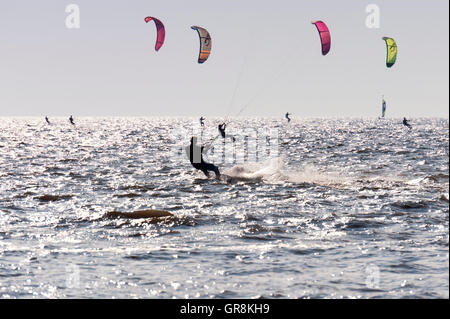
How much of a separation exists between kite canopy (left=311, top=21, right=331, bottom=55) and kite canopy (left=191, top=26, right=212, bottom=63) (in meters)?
5.48

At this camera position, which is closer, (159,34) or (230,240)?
(230,240)

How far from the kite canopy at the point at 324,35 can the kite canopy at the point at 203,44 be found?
216 inches

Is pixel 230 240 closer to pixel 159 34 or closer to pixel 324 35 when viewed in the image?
pixel 324 35

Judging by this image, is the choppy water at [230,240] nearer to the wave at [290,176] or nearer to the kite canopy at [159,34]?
the wave at [290,176]

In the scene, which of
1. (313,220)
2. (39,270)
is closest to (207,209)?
(313,220)

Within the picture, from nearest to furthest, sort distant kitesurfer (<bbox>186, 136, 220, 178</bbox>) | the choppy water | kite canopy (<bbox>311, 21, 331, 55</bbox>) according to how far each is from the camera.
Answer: the choppy water → distant kitesurfer (<bbox>186, 136, 220, 178</bbox>) → kite canopy (<bbox>311, 21, 331, 55</bbox>)

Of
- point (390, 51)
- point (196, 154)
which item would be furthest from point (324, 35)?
point (196, 154)

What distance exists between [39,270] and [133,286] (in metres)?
2.02

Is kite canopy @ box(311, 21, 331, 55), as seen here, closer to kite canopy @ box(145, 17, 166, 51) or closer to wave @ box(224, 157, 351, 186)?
wave @ box(224, 157, 351, 186)

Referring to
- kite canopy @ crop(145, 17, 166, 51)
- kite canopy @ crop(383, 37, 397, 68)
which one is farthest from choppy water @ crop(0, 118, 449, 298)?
kite canopy @ crop(145, 17, 166, 51)

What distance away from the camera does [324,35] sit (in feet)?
92.3

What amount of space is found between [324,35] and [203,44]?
5.93 m

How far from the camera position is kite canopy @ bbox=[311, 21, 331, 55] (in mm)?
27859
